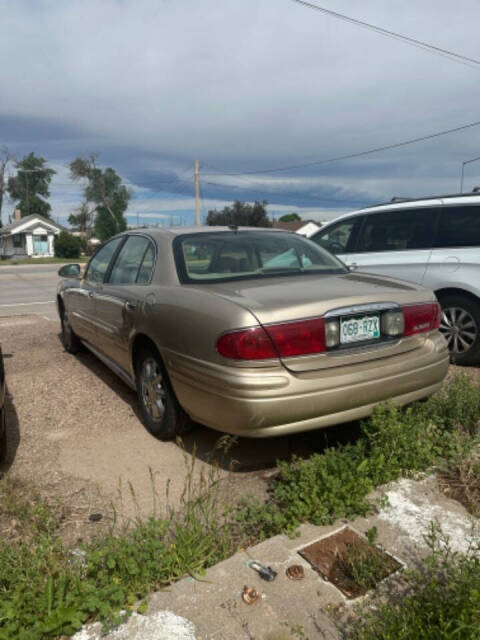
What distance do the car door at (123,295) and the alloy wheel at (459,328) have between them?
10.8ft

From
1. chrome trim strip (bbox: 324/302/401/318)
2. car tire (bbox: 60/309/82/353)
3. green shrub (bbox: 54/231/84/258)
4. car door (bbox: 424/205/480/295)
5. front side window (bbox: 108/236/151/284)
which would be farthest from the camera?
green shrub (bbox: 54/231/84/258)

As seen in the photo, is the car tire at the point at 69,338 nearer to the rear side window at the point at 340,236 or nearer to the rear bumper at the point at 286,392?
the rear bumper at the point at 286,392

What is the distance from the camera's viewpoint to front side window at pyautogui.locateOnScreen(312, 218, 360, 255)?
6.43m

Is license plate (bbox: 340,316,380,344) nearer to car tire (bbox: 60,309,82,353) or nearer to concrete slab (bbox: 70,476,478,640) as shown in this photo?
concrete slab (bbox: 70,476,478,640)

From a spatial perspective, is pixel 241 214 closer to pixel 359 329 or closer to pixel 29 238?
pixel 29 238

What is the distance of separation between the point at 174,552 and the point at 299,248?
257 centimetres

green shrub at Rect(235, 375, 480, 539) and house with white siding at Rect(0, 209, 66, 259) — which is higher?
house with white siding at Rect(0, 209, 66, 259)

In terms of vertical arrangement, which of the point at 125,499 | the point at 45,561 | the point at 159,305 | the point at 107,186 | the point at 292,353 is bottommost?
the point at 125,499

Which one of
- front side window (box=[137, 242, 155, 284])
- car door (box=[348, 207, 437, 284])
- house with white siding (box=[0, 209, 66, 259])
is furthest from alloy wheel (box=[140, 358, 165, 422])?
house with white siding (box=[0, 209, 66, 259])

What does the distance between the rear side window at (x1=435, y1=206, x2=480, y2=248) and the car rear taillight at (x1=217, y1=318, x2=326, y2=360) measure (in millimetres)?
3308

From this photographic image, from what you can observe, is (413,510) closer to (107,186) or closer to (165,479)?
(165,479)

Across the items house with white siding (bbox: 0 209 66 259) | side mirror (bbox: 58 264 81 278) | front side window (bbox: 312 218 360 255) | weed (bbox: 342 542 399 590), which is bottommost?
weed (bbox: 342 542 399 590)

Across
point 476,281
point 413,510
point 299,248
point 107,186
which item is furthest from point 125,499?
point 107,186

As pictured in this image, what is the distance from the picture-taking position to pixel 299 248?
4016 mm
